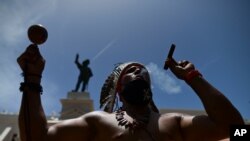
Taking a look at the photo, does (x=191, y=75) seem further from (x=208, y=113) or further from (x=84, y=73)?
(x=84, y=73)

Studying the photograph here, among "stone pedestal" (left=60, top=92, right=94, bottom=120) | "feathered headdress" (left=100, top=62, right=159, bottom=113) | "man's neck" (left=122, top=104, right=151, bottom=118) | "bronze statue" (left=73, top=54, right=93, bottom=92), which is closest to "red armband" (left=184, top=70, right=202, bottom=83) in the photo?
"man's neck" (left=122, top=104, right=151, bottom=118)

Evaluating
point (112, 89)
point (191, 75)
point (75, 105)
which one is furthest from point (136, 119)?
point (75, 105)

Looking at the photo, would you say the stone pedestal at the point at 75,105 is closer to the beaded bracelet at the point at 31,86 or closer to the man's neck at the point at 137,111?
the man's neck at the point at 137,111

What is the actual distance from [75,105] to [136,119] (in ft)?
49.3

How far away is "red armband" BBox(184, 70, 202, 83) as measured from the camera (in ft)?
8.14

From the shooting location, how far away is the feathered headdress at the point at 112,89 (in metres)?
3.08

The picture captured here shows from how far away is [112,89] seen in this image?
3246mm

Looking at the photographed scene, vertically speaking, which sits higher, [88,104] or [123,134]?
[88,104]

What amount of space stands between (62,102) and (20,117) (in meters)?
15.3

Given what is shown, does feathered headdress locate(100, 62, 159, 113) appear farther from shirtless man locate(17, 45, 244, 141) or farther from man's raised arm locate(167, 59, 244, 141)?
man's raised arm locate(167, 59, 244, 141)

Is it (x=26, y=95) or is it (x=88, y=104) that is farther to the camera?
(x=88, y=104)

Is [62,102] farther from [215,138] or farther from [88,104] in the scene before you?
[215,138]

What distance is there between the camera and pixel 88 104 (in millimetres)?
17609

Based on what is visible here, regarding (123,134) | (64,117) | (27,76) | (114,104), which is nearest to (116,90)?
(114,104)
